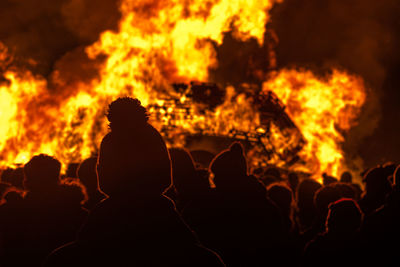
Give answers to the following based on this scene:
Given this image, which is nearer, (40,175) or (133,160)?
(133,160)

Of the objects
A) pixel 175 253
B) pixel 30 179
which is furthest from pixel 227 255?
pixel 30 179

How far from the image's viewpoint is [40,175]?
2.74 metres

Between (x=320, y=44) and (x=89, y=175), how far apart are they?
1959 centimetres

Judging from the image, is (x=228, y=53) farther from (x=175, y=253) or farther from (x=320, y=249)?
(x=175, y=253)

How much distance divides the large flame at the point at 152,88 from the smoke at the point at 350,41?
1.01 m

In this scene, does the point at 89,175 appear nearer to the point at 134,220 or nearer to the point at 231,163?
the point at 231,163

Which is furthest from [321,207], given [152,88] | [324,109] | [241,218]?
[324,109]

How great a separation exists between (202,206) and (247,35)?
59.7 feet

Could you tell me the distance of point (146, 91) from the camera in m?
17.3

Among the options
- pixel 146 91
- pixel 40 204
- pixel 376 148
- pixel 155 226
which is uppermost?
pixel 146 91

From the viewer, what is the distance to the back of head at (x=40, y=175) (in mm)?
2736

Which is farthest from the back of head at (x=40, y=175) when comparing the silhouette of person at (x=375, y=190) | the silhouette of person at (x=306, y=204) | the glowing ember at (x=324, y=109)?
the glowing ember at (x=324, y=109)

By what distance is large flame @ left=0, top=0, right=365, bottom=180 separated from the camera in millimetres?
15906

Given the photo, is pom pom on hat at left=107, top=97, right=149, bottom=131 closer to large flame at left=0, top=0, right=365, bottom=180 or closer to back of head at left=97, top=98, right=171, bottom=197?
back of head at left=97, top=98, right=171, bottom=197
